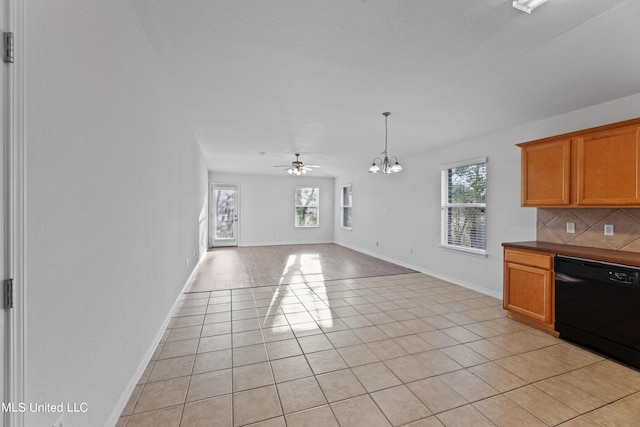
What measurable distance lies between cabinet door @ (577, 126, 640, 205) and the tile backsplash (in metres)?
0.41

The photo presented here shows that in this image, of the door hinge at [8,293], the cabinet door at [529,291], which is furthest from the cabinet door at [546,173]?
the door hinge at [8,293]

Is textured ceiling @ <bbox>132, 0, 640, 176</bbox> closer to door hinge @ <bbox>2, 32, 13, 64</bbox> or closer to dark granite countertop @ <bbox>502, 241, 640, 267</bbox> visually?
door hinge @ <bbox>2, 32, 13, 64</bbox>

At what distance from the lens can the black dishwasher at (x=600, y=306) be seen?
7.41 ft

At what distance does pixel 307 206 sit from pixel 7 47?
905cm

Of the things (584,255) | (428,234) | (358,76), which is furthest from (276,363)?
(428,234)

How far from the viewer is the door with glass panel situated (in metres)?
9.00

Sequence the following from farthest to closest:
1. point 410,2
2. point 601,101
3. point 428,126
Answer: point 428,126
point 601,101
point 410,2

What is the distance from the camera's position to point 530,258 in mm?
3039

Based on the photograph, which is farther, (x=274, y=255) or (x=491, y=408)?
(x=274, y=255)

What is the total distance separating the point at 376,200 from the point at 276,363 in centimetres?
555

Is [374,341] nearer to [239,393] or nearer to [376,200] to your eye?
[239,393]

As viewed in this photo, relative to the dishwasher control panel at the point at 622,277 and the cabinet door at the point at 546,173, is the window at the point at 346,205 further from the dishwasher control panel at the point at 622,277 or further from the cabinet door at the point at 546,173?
the dishwasher control panel at the point at 622,277

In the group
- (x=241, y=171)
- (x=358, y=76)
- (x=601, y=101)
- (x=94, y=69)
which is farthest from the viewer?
(x=241, y=171)

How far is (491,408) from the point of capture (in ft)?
5.93
